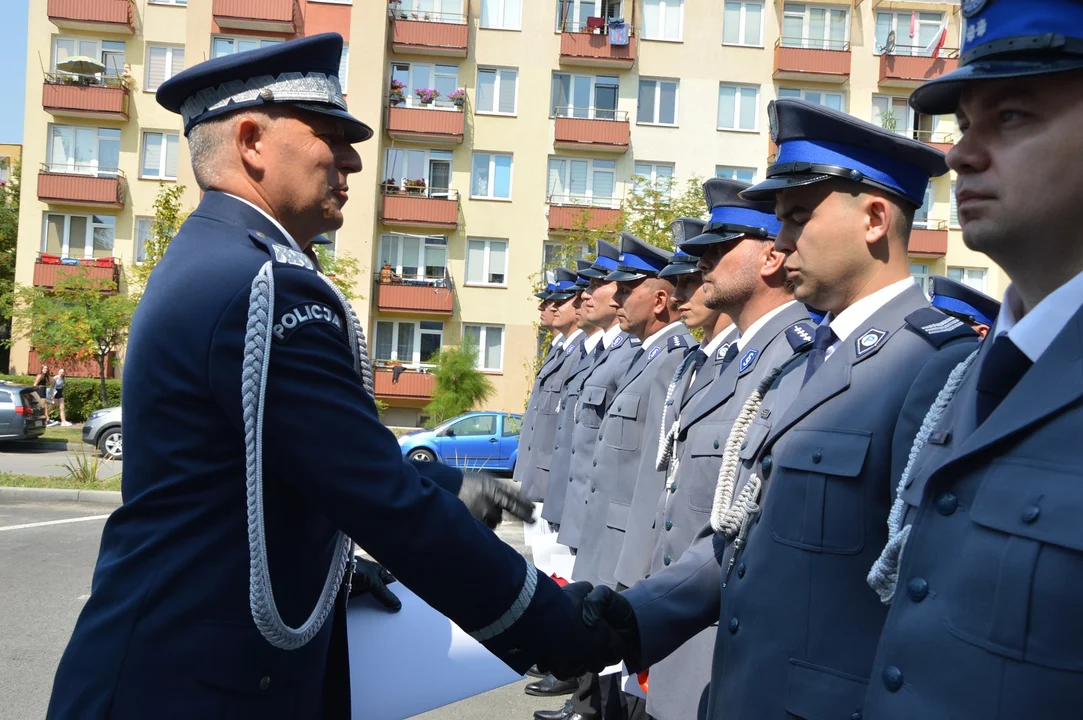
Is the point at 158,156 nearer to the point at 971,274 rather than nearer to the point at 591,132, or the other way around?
the point at 591,132

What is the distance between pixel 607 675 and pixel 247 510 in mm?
3561

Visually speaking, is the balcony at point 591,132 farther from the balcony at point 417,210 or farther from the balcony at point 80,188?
the balcony at point 80,188

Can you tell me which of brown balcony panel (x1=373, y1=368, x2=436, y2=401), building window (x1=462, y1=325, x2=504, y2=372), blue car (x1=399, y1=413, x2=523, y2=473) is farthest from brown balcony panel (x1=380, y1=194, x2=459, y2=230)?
blue car (x1=399, y1=413, x2=523, y2=473)

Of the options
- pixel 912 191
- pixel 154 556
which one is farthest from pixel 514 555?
pixel 912 191

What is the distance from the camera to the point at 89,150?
105 ft

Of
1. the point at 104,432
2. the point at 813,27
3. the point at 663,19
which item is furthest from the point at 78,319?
the point at 813,27

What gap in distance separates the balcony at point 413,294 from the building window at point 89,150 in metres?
9.53

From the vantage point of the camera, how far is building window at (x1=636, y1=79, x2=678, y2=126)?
32.4 meters

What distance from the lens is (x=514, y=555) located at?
2350 millimetres

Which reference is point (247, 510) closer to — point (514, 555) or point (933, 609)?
point (514, 555)

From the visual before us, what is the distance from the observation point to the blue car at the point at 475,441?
19.0m

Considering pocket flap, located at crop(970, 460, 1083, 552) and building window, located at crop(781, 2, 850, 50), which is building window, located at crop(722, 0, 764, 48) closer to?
building window, located at crop(781, 2, 850, 50)

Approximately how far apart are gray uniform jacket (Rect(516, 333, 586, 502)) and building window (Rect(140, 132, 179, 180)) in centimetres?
2626

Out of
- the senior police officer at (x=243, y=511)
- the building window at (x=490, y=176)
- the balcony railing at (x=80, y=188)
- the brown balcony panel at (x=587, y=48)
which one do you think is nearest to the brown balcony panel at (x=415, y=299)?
the building window at (x=490, y=176)
